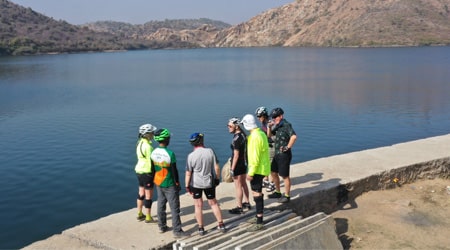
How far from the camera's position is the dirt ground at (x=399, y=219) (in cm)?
807

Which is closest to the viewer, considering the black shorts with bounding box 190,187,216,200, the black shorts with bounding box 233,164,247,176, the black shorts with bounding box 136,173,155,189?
the black shorts with bounding box 190,187,216,200

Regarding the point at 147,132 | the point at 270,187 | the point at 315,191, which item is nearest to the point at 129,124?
the point at 270,187

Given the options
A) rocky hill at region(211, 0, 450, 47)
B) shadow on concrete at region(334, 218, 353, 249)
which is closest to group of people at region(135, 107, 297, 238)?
shadow on concrete at region(334, 218, 353, 249)

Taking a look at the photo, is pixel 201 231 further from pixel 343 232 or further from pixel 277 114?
pixel 343 232

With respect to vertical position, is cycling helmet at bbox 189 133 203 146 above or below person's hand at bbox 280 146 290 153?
above

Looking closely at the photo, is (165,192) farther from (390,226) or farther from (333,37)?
(333,37)

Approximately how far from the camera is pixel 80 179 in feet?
53.3

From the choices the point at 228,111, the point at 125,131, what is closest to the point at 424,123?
the point at 228,111

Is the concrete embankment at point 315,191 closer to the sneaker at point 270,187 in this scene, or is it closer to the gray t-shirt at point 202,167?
the sneaker at point 270,187

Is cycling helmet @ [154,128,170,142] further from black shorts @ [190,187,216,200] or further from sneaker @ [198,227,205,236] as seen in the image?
sneaker @ [198,227,205,236]

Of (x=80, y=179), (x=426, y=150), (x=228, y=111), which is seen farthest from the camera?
(x=228, y=111)

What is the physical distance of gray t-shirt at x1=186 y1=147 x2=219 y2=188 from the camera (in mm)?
7090

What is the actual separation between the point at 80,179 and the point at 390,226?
38.2 ft

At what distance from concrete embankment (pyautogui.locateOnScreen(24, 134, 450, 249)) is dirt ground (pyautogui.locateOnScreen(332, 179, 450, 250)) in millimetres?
305
